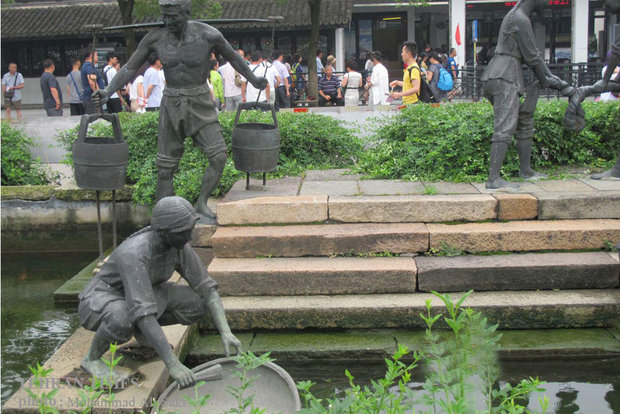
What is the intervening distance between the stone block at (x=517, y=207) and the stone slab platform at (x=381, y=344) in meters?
1.24

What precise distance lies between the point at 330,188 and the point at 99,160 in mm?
Result: 2205

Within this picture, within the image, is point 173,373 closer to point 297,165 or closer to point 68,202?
point 297,165

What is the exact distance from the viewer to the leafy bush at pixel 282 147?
8.25m

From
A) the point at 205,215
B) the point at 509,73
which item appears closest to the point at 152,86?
the point at 205,215

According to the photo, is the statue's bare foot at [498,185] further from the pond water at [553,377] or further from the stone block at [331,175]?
the pond water at [553,377]

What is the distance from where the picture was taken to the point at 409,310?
5590mm

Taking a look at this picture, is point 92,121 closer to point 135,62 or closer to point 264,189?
point 135,62

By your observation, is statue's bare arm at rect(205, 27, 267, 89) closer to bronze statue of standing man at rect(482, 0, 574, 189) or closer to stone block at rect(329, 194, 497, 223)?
stone block at rect(329, 194, 497, 223)

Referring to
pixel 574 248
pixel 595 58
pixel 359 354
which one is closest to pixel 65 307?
pixel 359 354

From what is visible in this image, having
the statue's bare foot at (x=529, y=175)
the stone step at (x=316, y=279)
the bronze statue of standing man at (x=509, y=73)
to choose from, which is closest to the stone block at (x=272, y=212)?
the stone step at (x=316, y=279)

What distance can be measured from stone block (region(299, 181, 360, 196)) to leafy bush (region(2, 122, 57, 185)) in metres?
3.95

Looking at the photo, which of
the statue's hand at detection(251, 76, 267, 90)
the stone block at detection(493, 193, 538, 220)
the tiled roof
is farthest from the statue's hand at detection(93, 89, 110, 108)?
the tiled roof

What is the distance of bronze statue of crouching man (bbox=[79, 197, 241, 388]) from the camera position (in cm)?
410

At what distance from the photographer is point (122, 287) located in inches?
175
